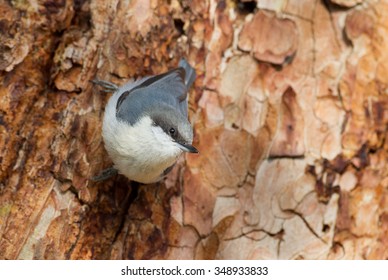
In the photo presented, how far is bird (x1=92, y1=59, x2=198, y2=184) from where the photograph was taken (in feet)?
10.5

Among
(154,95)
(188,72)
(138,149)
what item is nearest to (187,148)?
(138,149)

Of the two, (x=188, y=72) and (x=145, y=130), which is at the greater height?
(x=188, y=72)

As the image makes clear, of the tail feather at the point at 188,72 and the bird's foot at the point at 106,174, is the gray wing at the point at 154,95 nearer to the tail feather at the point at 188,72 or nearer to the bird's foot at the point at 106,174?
the tail feather at the point at 188,72

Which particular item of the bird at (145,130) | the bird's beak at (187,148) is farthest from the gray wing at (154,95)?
the bird's beak at (187,148)

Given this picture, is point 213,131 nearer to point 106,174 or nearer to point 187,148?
point 187,148

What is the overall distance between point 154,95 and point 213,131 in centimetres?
41

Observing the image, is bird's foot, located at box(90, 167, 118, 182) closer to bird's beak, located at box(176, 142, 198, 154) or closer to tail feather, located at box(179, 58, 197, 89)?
bird's beak, located at box(176, 142, 198, 154)

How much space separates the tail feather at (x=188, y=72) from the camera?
3.54m

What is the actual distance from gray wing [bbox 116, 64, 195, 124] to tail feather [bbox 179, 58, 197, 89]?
0.02 meters

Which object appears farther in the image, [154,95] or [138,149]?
[154,95]

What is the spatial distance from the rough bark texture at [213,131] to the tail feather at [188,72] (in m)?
0.05

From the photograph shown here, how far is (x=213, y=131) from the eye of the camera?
3.57m

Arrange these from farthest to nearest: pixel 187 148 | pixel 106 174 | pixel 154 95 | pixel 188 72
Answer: pixel 188 72
pixel 154 95
pixel 106 174
pixel 187 148

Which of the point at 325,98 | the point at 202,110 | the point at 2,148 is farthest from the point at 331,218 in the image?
the point at 2,148
